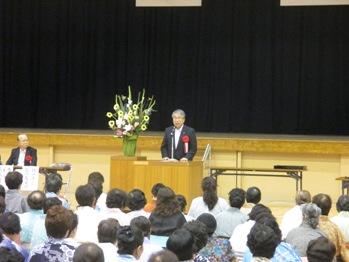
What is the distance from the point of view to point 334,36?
14.4m

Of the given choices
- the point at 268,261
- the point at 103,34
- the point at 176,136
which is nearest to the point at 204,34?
the point at 103,34

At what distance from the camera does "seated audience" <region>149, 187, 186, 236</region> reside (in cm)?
554

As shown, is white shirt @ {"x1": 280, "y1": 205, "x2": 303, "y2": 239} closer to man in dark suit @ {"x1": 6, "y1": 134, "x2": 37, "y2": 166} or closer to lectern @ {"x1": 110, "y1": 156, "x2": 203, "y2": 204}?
lectern @ {"x1": 110, "y1": 156, "x2": 203, "y2": 204}

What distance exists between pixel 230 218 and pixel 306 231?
99 cm

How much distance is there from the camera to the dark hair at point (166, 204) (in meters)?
5.62

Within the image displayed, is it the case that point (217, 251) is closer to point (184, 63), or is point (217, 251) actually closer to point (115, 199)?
point (115, 199)

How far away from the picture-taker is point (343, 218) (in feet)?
20.4

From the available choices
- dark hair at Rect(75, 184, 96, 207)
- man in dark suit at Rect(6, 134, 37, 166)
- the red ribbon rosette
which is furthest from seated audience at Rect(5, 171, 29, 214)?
man in dark suit at Rect(6, 134, 37, 166)

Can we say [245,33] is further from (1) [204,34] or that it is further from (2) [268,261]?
(2) [268,261]

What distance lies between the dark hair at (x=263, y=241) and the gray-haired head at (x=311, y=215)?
124cm

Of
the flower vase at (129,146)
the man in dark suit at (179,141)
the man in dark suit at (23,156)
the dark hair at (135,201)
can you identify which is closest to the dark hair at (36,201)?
the dark hair at (135,201)

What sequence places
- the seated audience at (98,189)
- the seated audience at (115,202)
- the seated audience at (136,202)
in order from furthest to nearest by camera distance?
1. the seated audience at (98,189)
2. the seated audience at (136,202)
3. the seated audience at (115,202)

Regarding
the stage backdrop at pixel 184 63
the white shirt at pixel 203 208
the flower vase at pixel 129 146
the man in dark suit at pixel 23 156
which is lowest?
the white shirt at pixel 203 208

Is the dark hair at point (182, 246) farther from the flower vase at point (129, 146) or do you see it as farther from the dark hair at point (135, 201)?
the flower vase at point (129, 146)
